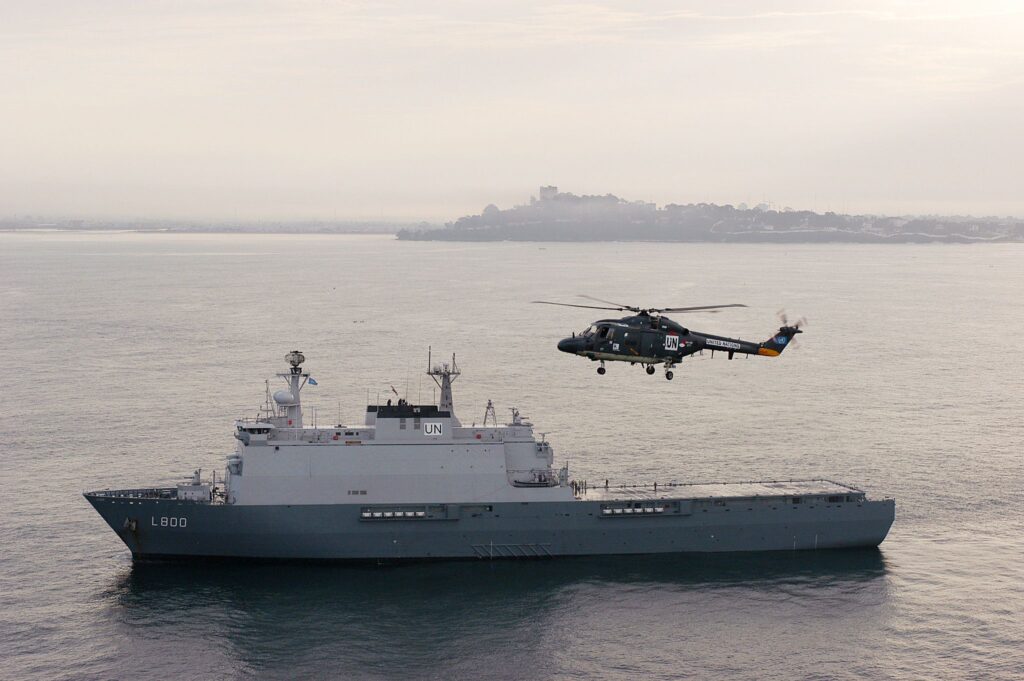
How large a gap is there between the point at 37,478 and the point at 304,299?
8947 cm

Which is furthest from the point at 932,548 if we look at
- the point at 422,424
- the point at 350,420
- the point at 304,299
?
the point at 304,299

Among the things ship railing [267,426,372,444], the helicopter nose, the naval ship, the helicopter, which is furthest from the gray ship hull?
the helicopter nose

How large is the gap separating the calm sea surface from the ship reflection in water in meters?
0.11

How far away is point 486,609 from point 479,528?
14.9ft

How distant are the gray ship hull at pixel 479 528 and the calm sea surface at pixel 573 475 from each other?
2.48 feet

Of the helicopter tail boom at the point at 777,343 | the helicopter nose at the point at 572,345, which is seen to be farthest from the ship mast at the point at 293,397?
the helicopter tail boom at the point at 777,343

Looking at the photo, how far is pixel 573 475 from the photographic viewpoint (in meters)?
48.8

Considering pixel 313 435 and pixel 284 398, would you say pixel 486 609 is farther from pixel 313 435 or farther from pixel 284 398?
pixel 284 398

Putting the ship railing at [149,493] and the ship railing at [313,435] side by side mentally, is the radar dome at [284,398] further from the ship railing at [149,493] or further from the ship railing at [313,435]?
the ship railing at [149,493]

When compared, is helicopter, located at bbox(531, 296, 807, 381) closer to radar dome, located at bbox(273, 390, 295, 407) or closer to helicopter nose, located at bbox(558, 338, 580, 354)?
helicopter nose, located at bbox(558, 338, 580, 354)

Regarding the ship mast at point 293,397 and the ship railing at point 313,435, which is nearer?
the ship railing at point 313,435

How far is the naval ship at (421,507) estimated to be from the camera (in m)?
38.9

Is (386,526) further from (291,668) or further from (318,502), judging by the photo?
(291,668)

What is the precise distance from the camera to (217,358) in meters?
81.9
